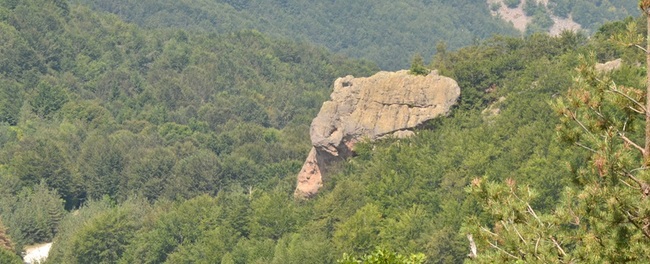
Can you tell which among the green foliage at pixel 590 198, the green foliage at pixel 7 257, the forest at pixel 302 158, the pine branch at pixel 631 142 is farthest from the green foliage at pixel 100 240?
the pine branch at pixel 631 142

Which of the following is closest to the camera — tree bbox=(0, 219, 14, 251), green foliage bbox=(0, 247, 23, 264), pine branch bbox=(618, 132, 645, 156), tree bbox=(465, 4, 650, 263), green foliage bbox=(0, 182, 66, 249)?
tree bbox=(465, 4, 650, 263)

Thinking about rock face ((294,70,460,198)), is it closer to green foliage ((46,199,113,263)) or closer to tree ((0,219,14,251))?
green foliage ((46,199,113,263))

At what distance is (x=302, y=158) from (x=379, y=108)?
50.6 meters

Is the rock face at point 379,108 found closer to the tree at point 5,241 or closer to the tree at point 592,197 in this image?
the tree at point 5,241

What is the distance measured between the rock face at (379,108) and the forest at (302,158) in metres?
0.88

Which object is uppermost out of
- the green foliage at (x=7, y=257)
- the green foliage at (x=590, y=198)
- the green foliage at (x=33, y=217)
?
the green foliage at (x=590, y=198)

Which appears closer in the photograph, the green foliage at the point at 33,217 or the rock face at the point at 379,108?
the rock face at the point at 379,108

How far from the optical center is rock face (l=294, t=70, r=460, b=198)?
260 feet

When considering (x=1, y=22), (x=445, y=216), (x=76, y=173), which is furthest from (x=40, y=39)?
(x=445, y=216)

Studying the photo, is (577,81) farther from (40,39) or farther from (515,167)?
(40,39)

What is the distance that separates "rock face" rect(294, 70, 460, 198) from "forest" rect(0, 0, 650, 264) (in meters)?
0.88

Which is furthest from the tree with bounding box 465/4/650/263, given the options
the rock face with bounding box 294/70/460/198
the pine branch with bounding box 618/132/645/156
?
the rock face with bounding box 294/70/460/198

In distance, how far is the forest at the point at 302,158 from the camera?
90.0 ft

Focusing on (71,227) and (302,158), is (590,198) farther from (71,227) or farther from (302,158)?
(302,158)
